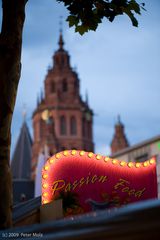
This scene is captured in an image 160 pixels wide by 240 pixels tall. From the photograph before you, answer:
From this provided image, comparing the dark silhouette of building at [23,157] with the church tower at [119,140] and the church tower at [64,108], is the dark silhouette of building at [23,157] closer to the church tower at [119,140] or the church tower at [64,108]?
the church tower at [64,108]

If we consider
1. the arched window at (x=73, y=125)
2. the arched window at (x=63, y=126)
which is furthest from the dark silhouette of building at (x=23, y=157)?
the arched window at (x=73, y=125)

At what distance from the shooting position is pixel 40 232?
4.10m

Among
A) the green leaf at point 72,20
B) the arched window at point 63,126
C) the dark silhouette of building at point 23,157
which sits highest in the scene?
the arched window at point 63,126

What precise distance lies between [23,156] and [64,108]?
749 inches

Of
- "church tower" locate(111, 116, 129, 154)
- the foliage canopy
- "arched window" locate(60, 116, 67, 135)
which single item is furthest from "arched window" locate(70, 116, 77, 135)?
the foliage canopy

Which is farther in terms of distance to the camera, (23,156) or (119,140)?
(23,156)

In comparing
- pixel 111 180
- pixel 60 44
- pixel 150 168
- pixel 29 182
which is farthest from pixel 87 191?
pixel 60 44

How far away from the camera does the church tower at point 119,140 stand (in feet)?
434

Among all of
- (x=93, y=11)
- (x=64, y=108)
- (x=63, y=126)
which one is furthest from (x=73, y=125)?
(x=93, y=11)

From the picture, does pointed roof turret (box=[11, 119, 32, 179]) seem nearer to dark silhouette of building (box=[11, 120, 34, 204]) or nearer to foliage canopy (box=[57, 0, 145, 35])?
dark silhouette of building (box=[11, 120, 34, 204])

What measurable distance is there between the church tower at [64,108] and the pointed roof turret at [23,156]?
8.22m

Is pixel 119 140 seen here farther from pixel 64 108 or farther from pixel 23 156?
pixel 23 156

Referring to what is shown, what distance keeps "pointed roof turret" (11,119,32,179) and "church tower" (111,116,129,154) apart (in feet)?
83.4

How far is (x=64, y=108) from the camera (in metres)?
142
